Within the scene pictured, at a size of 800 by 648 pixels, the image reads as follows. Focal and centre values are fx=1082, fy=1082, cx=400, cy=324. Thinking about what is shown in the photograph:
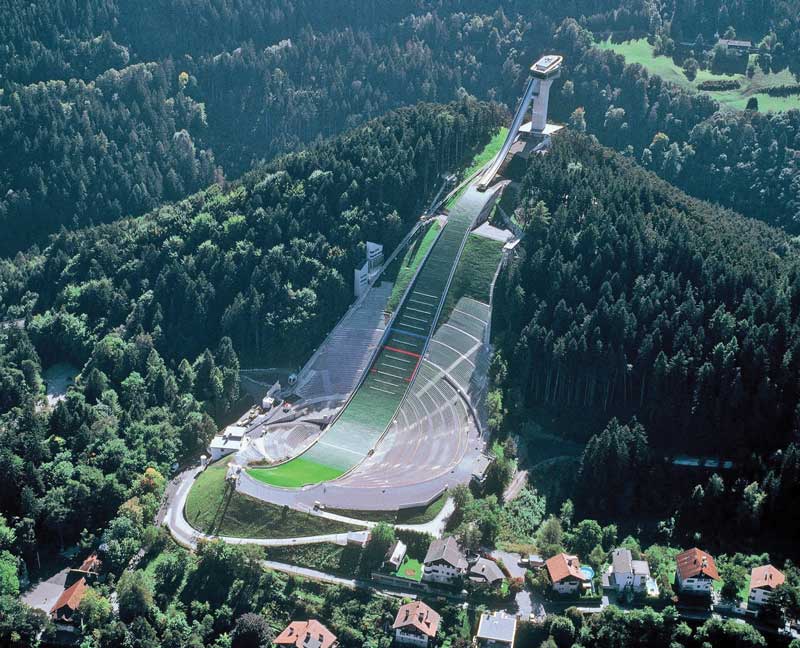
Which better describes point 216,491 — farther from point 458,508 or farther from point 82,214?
point 82,214

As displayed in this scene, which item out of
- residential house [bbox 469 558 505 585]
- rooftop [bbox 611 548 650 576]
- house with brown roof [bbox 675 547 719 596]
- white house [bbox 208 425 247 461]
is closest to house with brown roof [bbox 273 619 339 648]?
residential house [bbox 469 558 505 585]

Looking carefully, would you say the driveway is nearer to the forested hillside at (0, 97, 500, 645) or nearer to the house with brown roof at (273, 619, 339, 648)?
the house with brown roof at (273, 619, 339, 648)

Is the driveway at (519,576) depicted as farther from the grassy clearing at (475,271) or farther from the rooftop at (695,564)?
the grassy clearing at (475,271)

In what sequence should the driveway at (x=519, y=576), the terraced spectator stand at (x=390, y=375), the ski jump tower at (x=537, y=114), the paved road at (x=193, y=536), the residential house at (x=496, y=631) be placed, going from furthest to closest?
the ski jump tower at (x=537, y=114), the terraced spectator stand at (x=390, y=375), the paved road at (x=193, y=536), the driveway at (x=519, y=576), the residential house at (x=496, y=631)

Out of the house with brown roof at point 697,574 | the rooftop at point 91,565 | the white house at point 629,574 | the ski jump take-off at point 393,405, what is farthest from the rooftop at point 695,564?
the rooftop at point 91,565

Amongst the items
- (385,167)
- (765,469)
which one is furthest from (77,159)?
(765,469)

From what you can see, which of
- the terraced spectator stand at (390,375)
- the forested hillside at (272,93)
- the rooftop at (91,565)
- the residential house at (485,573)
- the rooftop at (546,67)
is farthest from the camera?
the forested hillside at (272,93)

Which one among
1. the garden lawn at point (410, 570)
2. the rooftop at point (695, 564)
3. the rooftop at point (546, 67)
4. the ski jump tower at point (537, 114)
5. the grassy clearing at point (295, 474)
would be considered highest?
the rooftop at point (546, 67)
